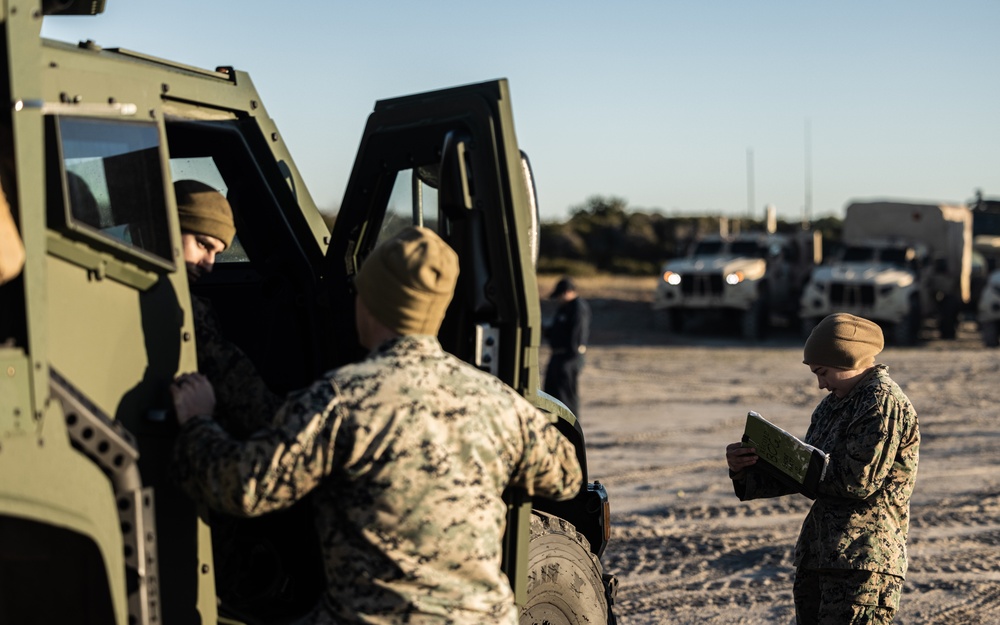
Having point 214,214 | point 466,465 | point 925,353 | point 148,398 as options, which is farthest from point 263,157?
point 925,353

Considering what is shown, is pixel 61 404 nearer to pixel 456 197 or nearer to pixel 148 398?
pixel 148 398

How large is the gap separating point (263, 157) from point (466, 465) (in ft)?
5.59

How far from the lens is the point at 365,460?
275cm

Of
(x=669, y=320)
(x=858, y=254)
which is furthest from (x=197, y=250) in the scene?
(x=669, y=320)

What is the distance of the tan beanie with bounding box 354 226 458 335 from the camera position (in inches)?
113

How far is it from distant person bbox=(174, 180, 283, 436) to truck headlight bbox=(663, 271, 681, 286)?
2117 centimetres

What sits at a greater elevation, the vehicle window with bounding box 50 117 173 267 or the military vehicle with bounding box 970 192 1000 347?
the vehicle window with bounding box 50 117 173 267

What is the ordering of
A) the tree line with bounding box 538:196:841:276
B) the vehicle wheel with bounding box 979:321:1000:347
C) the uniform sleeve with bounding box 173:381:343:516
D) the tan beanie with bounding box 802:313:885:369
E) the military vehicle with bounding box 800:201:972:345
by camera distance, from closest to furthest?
the uniform sleeve with bounding box 173:381:343:516, the tan beanie with bounding box 802:313:885:369, the vehicle wheel with bounding box 979:321:1000:347, the military vehicle with bounding box 800:201:972:345, the tree line with bounding box 538:196:841:276

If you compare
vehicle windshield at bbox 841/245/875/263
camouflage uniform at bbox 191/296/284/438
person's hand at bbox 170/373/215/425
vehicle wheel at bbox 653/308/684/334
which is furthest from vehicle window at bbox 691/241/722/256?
person's hand at bbox 170/373/215/425

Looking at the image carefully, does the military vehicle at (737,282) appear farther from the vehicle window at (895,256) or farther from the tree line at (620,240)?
the tree line at (620,240)

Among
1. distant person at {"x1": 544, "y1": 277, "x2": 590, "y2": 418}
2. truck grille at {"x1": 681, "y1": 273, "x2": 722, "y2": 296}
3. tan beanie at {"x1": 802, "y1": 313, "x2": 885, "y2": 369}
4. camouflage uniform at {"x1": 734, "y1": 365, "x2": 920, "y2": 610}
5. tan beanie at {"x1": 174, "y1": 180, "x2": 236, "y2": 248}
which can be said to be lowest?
truck grille at {"x1": 681, "y1": 273, "x2": 722, "y2": 296}

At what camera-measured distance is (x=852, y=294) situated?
22594mm

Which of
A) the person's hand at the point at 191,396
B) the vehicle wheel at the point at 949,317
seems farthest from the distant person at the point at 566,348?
the vehicle wheel at the point at 949,317

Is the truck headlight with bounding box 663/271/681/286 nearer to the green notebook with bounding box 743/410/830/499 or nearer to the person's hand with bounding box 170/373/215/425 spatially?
the green notebook with bounding box 743/410/830/499
